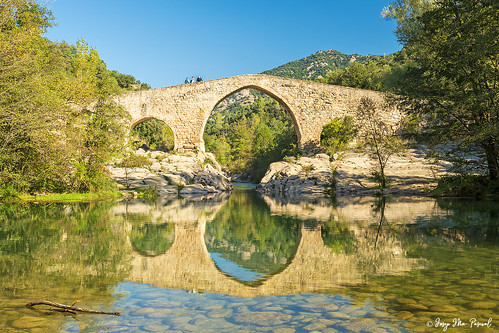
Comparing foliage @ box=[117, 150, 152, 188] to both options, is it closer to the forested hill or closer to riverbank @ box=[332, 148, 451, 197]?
riverbank @ box=[332, 148, 451, 197]

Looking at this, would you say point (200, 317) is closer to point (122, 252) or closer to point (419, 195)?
point (122, 252)

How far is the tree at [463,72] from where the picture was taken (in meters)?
12.2

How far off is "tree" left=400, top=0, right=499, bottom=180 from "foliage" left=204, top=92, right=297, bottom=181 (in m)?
15.1

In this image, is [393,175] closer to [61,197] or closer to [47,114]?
[61,197]

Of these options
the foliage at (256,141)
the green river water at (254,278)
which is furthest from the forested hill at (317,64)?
the green river water at (254,278)

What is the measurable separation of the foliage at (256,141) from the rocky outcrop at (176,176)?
22.8ft

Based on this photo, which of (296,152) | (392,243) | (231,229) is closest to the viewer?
(392,243)

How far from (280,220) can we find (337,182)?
12911mm

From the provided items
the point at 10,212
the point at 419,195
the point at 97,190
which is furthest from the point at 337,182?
the point at 10,212

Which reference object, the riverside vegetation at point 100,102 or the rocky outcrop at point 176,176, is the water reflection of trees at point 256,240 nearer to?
the riverside vegetation at point 100,102

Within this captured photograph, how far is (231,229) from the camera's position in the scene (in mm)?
8875

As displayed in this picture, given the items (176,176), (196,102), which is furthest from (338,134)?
(176,176)

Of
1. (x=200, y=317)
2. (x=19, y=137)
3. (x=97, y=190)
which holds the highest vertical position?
(x=19, y=137)

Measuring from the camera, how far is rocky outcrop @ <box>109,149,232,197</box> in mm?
22344
